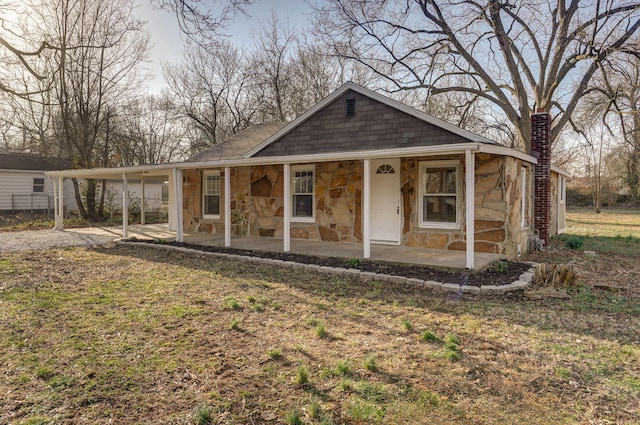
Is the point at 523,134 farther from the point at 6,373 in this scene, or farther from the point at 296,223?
the point at 6,373

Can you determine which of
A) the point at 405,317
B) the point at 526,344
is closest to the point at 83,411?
the point at 405,317

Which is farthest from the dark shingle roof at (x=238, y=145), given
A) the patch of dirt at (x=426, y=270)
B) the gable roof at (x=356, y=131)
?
the patch of dirt at (x=426, y=270)

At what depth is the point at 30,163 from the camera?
72.9 feet

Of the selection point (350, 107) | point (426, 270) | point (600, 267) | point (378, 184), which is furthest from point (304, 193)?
point (600, 267)

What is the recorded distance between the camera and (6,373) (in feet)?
10.1

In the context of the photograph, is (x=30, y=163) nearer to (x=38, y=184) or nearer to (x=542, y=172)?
(x=38, y=184)

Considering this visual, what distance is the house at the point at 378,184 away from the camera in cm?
781

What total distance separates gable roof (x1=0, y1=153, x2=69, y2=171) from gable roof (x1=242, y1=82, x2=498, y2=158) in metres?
18.1

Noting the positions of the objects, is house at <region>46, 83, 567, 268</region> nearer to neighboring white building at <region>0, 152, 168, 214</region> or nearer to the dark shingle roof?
the dark shingle roof

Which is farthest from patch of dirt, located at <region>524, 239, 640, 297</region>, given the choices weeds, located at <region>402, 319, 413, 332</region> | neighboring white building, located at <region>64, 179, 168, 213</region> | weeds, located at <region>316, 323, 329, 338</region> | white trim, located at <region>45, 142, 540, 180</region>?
neighboring white building, located at <region>64, 179, 168, 213</region>

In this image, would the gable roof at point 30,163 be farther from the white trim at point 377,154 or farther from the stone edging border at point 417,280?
the stone edging border at point 417,280

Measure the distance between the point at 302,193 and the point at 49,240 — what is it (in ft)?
24.3

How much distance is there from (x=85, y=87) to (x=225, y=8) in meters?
14.6

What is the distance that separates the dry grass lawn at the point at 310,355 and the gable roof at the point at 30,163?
66.1 feet
